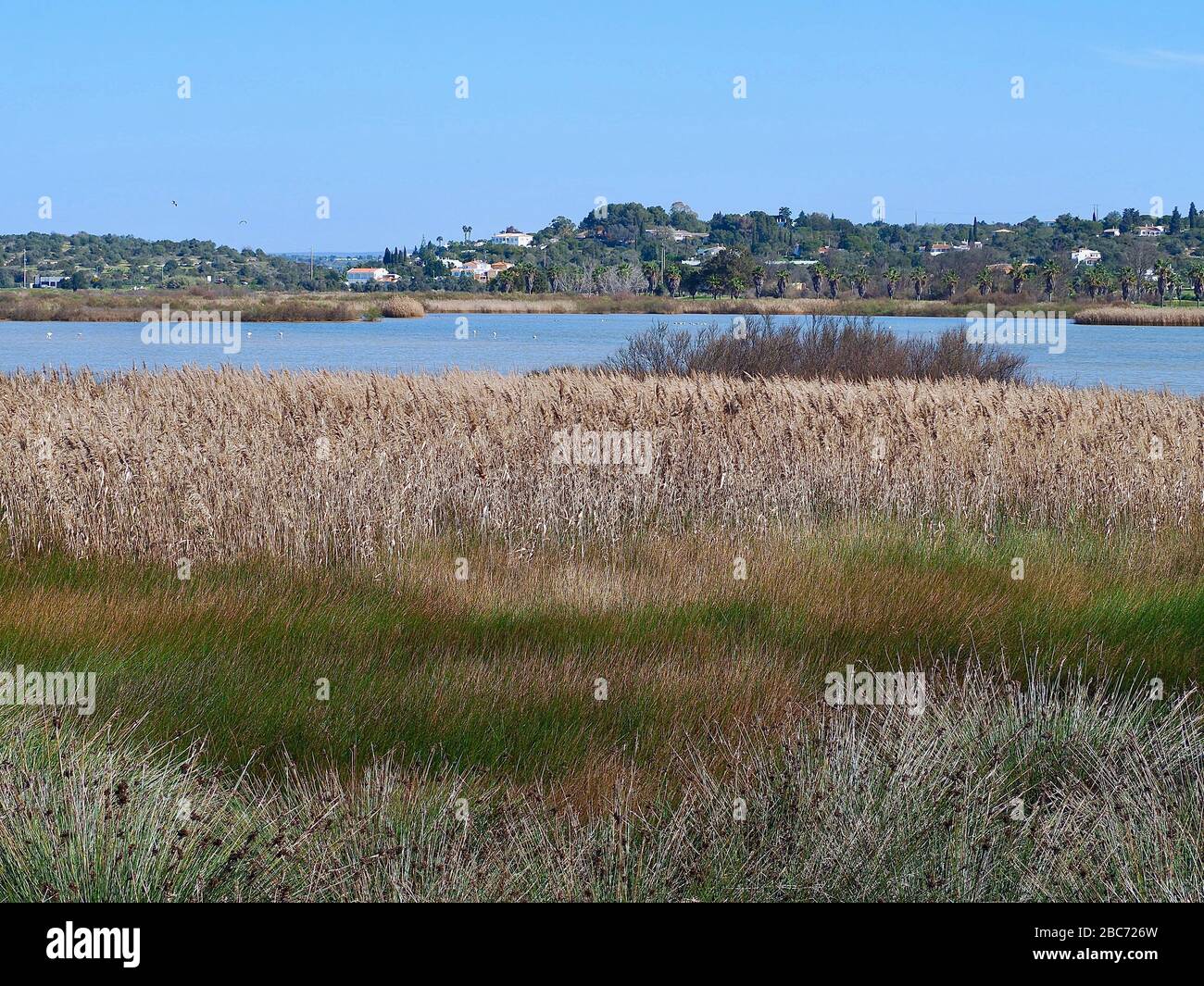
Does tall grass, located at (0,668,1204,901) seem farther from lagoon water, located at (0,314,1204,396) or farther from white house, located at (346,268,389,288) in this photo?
white house, located at (346,268,389,288)

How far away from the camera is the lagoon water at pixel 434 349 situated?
34906 millimetres

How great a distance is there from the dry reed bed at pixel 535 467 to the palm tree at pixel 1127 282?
10004 centimetres

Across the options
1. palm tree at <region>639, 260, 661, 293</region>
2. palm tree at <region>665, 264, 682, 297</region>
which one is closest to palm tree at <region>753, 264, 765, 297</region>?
palm tree at <region>665, 264, 682, 297</region>

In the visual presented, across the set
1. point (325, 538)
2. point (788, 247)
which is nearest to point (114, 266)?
point (788, 247)

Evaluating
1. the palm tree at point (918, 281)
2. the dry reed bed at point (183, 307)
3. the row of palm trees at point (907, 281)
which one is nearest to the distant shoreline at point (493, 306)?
the dry reed bed at point (183, 307)

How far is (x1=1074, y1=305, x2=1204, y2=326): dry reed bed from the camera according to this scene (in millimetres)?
78750

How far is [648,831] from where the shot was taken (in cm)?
417

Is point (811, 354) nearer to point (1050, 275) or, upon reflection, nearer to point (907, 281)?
point (1050, 275)

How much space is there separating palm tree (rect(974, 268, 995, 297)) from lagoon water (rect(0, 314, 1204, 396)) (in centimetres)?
2914

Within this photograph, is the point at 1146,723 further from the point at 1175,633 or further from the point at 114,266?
the point at 114,266

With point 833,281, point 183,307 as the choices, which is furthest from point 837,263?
point 183,307

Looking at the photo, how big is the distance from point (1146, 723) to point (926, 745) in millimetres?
1409

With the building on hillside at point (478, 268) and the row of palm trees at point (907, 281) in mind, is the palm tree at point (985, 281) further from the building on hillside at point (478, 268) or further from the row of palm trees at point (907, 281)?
the building on hillside at point (478, 268)
